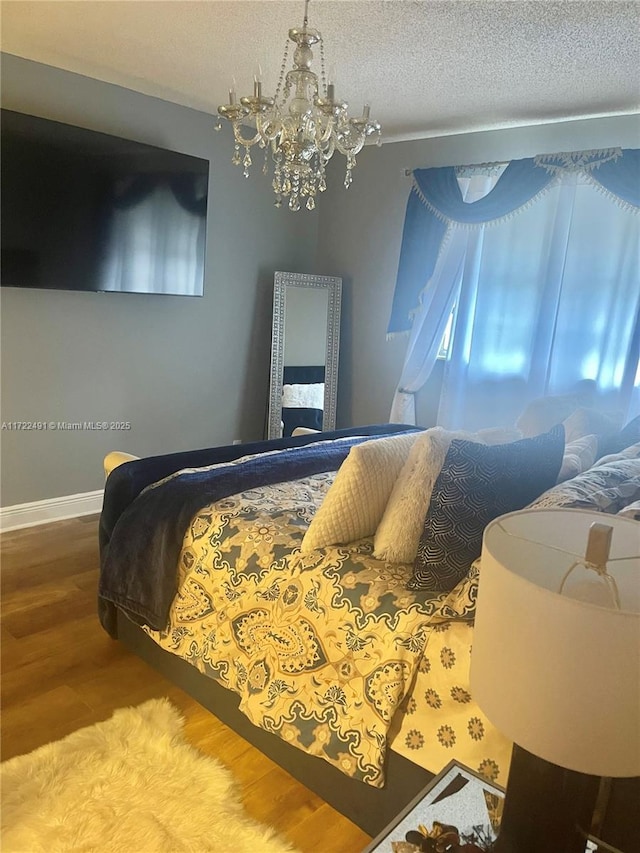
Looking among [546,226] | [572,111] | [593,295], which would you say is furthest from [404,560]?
[572,111]

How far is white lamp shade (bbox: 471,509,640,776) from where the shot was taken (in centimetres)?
78

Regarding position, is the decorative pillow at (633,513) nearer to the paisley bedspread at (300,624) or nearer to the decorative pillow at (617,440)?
the paisley bedspread at (300,624)

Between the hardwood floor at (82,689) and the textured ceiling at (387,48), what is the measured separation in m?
2.46

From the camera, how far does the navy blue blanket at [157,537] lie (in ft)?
6.98

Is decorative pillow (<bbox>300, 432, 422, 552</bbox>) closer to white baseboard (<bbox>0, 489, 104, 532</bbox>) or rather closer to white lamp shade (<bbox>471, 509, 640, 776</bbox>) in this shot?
white lamp shade (<bbox>471, 509, 640, 776</bbox>)

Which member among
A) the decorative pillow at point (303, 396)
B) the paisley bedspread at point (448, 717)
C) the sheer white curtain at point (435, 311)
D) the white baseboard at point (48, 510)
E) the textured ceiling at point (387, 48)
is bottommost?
the white baseboard at point (48, 510)

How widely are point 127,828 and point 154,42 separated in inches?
121

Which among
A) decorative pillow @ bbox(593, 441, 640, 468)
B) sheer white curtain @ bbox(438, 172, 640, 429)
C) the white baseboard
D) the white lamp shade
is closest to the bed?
decorative pillow @ bbox(593, 441, 640, 468)

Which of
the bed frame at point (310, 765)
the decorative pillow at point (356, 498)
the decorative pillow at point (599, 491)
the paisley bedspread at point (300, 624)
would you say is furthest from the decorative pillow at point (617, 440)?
the bed frame at point (310, 765)

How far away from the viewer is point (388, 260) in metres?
4.51

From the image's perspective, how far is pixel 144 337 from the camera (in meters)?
4.00

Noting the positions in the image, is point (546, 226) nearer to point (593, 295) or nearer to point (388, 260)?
point (593, 295)

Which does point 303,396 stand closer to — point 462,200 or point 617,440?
point 462,200

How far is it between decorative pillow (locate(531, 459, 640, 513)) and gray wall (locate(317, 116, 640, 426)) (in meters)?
2.70
